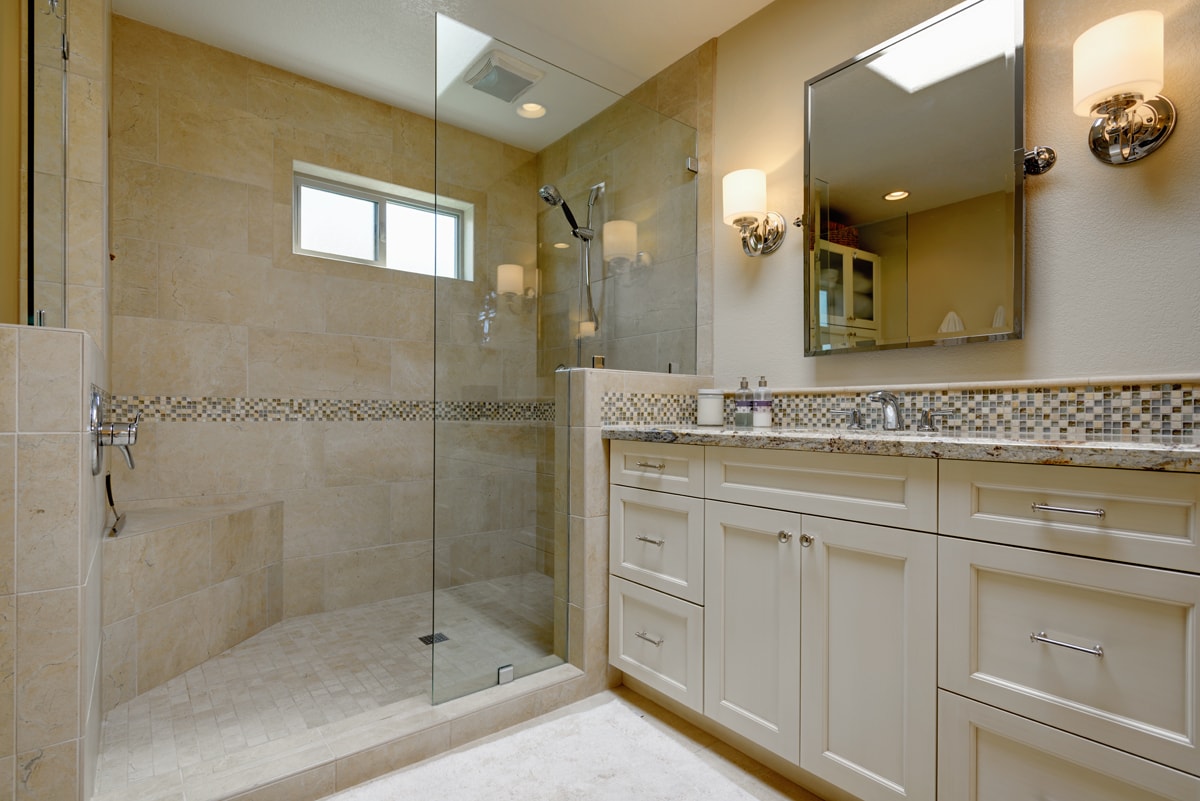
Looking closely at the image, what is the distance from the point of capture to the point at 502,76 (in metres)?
2.02

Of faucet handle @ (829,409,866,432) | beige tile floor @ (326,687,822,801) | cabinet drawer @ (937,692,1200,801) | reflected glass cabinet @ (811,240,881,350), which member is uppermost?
reflected glass cabinet @ (811,240,881,350)

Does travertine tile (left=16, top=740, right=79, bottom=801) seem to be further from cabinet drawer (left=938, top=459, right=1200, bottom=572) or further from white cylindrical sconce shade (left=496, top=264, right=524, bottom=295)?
cabinet drawer (left=938, top=459, right=1200, bottom=572)

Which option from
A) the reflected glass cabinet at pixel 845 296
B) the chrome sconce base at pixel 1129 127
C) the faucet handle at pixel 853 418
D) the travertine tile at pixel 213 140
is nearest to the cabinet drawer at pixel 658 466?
the faucet handle at pixel 853 418

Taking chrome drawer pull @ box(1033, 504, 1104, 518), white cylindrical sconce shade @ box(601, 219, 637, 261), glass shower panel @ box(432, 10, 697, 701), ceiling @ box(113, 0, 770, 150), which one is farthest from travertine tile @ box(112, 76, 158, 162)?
chrome drawer pull @ box(1033, 504, 1104, 518)

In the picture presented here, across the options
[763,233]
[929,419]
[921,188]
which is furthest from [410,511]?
[921,188]

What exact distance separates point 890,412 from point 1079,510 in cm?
76

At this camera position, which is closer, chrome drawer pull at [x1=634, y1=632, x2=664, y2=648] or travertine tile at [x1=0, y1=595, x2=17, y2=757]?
travertine tile at [x1=0, y1=595, x2=17, y2=757]

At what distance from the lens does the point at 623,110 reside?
2344mm

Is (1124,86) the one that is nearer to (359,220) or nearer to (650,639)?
(650,639)

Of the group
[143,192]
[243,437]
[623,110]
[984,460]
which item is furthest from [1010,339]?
[143,192]

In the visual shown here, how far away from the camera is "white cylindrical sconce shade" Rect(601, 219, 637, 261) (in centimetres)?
230

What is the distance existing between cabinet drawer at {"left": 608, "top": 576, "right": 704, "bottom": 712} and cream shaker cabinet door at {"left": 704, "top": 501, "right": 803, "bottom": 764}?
46 millimetres

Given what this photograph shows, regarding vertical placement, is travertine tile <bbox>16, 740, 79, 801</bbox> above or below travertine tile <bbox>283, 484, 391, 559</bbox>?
below

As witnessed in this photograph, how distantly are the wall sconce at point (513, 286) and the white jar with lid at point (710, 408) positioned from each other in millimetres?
747
